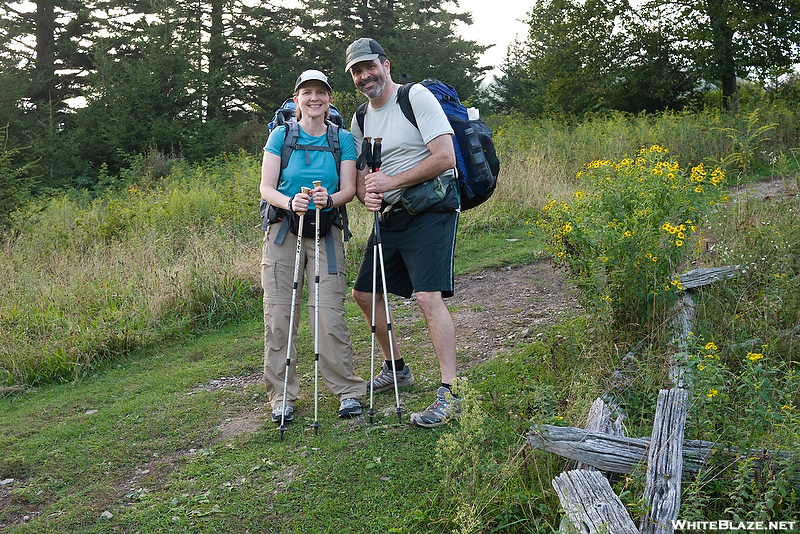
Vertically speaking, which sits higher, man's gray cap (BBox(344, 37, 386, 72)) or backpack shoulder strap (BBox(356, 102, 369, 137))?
man's gray cap (BBox(344, 37, 386, 72))

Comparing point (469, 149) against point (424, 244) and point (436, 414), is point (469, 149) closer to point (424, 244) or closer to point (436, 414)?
point (424, 244)

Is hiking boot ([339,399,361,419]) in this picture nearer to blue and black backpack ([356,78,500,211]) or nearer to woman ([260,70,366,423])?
woman ([260,70,366,423])

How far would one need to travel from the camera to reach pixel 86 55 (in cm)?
2886

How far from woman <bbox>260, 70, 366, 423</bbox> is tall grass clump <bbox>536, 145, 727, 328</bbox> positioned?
166 centimetres

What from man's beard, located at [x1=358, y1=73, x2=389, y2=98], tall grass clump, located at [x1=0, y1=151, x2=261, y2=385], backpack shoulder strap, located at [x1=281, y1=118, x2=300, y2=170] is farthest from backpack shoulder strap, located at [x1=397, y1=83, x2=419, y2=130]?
tall grass clump, located at [x1=0, y1=151, x2=261, y2=385]

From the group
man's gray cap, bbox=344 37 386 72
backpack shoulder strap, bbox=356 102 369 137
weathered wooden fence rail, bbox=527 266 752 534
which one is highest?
man's gray cap, bbox=344 37 386 72

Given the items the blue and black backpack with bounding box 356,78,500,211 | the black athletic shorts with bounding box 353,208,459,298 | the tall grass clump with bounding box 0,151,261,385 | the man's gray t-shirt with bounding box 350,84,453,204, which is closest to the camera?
the man's gray t-shirt with bounding box 350,84,453,204

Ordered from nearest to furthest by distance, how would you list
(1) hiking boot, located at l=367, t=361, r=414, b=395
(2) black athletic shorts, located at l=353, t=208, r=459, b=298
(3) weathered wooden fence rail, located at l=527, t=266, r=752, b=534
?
(3) weathered wooden fence rail, located at l=527, t=266, r=752, b=534
(2) black athletic shorts, located at l=353, t=208, r=459, b=298
(1) hiking boot, located at l=367, t=361, r=414, b=395

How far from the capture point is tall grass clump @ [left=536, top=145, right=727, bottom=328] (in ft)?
14.5

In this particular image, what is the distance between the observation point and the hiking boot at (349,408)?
4.70 meters

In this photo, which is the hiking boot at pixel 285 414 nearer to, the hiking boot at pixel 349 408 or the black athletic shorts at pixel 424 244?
the hiking boot at pixel 349 408

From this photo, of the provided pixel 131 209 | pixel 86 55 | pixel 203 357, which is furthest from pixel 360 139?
Answer: pixel 86 55

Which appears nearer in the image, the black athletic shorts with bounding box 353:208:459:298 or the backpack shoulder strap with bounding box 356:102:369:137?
the black athletic shorts with bounding box 353:208:459:298

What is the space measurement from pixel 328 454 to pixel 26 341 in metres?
3.93
